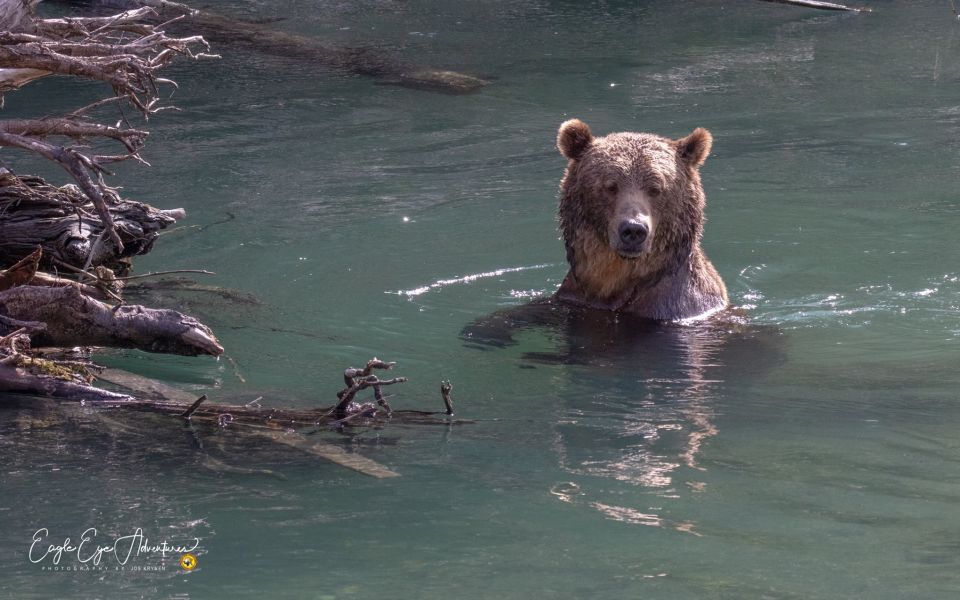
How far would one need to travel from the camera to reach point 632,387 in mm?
6559

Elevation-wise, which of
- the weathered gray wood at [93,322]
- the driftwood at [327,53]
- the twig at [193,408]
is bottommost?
the twig at [193,408]

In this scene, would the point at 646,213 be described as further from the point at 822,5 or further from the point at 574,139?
the point at 822,5

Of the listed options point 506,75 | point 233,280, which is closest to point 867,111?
point 506,75

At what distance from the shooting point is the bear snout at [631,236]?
730cm

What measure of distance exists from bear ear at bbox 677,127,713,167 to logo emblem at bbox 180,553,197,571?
4.57m

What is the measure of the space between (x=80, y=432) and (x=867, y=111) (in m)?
9.87

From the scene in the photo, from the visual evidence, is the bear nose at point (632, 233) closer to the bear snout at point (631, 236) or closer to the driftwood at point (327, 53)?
the bear snout at point (631, 236)

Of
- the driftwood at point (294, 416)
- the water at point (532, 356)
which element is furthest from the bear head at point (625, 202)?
the driftwood at point (294, 416)

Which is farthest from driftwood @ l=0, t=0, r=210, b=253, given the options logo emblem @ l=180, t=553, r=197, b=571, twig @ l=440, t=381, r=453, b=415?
logo emblem @ l=180, t=553, r=197, b=571

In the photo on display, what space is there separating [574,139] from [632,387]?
2049mm

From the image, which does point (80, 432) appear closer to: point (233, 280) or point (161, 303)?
point (161, 303)

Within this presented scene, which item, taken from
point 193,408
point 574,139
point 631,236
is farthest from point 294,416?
point 574,139

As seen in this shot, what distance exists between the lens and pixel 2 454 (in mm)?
5262

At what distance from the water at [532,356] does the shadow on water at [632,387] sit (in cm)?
2
